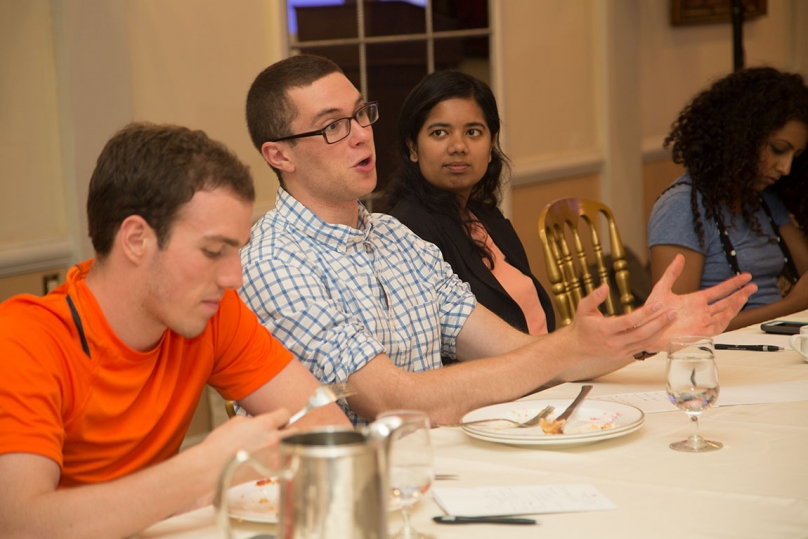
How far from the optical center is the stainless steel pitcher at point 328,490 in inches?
34.3

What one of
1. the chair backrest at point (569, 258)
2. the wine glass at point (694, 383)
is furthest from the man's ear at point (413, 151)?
the wine glass at point (694, 383)

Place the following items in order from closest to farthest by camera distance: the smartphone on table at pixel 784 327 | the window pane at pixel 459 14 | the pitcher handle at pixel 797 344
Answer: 1. the pitcher handle at pixel 797 344
2. the smartphone on table at pixel 784 327
3. the window pane at pixel 459 14

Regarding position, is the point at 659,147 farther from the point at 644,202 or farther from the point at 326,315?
the point at 326,315

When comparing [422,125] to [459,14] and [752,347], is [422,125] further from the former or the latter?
[459,14]

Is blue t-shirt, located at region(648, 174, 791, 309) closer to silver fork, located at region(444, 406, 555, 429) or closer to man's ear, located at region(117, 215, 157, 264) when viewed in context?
silver fork, located at region(444, 406, 555, 429)

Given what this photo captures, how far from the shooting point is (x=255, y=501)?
1203mm

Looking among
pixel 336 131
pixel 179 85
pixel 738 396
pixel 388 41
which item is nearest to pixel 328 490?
pixel 738 396

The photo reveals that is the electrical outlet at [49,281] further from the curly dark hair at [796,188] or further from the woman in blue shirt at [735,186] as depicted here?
the curly dark hair at [796,188]

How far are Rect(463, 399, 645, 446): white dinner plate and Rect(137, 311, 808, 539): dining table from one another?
2 centimetres

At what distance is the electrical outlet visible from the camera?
9.92ft

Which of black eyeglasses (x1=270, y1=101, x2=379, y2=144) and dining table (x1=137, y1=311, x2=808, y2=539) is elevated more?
black eyeglasses (x1=270, y1=101, x2=379, y2=144)

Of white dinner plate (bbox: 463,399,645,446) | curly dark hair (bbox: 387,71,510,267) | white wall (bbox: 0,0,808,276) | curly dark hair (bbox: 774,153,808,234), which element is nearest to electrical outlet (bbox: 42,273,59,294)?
white wall (bbox: 0,0,808,276)

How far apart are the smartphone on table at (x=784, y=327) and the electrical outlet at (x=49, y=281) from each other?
2.14 m

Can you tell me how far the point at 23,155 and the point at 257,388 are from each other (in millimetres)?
1723
